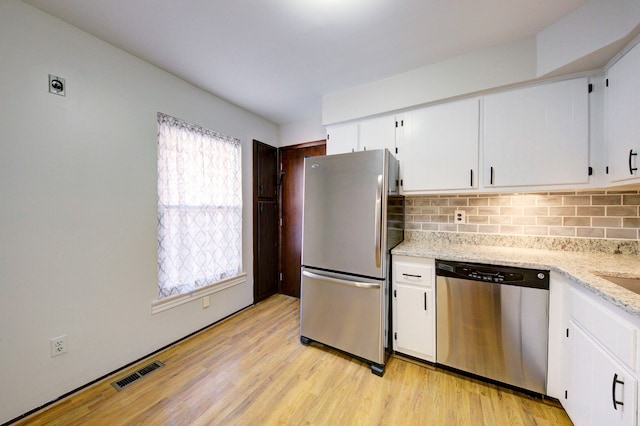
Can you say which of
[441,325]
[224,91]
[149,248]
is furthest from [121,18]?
[441,325]

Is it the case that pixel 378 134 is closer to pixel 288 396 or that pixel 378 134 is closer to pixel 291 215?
pixel 291 215

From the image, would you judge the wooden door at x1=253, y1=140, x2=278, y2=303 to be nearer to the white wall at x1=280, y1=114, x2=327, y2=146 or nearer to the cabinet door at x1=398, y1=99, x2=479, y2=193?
the white wall at x1=280, y1=114, x2=327, y2=146

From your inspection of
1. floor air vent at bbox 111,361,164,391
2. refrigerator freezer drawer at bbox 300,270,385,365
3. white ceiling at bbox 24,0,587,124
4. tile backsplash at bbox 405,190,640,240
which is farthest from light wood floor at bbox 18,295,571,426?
white ceiling at bbox 24,0,587,124

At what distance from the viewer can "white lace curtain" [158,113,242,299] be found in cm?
208

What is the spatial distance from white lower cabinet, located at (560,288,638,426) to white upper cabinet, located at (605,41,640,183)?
30.6 inches

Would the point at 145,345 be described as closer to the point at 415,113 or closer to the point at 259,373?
the point at 259,373

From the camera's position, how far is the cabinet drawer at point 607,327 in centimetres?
91

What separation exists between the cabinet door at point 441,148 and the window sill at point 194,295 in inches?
83.7

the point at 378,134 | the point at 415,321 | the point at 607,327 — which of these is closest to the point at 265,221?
the point at 378,134

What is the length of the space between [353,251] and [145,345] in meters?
1.90

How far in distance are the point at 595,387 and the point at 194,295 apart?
2.81m

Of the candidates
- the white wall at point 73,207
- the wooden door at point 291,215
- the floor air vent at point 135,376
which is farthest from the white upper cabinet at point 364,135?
the floor air vent at point 135,376

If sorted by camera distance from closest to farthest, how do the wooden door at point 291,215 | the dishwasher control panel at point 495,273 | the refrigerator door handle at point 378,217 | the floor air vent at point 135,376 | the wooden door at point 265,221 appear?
the dishwasher control panel at point 495,273 < the floor air vent at point 135,376 < the refrigerator door handle at point 378,217 < the wooden door at point 265,221 < the wooden door at point 291,215

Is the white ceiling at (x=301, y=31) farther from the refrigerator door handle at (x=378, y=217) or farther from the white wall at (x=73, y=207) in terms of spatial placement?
the refrigerator door handle at (x=378, y=217)
